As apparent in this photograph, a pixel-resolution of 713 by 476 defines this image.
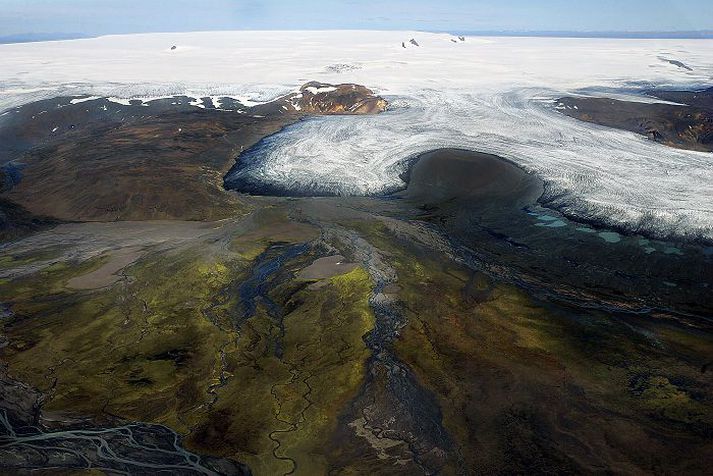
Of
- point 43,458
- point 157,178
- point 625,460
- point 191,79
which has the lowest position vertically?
point 625,460

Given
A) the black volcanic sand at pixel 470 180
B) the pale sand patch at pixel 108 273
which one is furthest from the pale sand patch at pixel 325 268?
the black volcanic sand at pixel 470 180

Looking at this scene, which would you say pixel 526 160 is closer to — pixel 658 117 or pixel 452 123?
pixel 452 123

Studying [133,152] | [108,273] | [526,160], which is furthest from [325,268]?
[133,152]

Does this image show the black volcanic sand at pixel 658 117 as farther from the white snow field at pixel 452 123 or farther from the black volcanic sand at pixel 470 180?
the black volcanic sand at pixel 470 180

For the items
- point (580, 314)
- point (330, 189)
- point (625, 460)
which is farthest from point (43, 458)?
point (330, 189)

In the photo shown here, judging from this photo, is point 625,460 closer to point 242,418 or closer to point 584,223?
point 242,418

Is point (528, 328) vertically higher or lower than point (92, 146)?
lower
